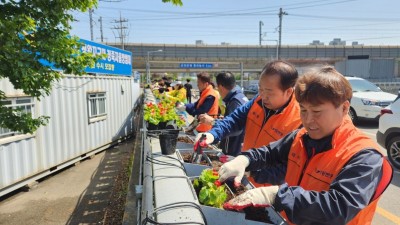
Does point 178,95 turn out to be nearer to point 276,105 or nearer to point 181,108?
point 181,108

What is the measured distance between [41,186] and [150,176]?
5815 millimetres

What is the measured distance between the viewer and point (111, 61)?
11297 mm

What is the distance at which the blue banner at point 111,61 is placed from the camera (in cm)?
971

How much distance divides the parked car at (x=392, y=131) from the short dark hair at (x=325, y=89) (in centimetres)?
603

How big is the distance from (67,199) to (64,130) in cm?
230

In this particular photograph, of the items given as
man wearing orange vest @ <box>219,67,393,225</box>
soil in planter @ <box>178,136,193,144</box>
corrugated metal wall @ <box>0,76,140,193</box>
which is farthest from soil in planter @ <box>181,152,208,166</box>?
corrugated metal wall @ <box>0,76,140,193</box>

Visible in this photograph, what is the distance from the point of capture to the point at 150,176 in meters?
2.29

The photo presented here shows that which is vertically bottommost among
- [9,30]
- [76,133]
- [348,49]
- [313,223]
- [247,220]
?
[76,133]

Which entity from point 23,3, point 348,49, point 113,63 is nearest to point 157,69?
point 348,49

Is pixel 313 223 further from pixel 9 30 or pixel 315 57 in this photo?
pixel 315 57

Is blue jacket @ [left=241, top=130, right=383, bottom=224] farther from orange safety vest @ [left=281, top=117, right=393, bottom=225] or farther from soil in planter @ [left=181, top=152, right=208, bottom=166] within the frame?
soil in planter @ [left=181, top=152, right=208, bottom=166]

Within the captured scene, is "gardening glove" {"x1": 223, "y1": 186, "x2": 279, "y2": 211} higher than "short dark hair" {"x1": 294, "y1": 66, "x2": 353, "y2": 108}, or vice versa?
"short dark hair" {"x1": 294, "y1": 66, "x2": 353, "y2": 108}

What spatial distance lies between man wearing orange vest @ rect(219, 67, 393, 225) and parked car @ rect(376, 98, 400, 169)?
5.88m

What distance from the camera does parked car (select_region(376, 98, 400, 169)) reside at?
6.53 meters
